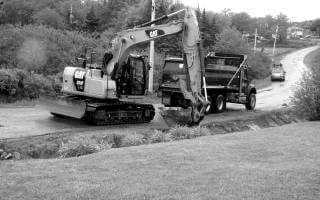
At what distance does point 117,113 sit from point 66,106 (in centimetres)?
188

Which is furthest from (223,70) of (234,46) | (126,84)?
(234,46)

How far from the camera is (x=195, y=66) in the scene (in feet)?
62.4

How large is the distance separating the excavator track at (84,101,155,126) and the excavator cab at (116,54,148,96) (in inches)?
21.0

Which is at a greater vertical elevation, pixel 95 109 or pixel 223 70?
pixel 223 70

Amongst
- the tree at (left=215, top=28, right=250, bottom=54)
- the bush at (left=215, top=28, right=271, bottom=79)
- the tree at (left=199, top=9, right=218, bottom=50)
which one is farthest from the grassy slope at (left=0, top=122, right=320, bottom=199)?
the tree at (left=199, top=9, right=218, bottom=50)

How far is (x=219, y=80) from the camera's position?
2520 centimetres

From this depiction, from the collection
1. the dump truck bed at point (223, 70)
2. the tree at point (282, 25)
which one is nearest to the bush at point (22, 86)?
the dump truck bed at point (223, 70)

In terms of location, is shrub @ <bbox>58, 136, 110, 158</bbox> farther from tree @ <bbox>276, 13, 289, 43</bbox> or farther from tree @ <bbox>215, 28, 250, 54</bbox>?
tree @ <bbox>276, 13, 289, 43</bbox>

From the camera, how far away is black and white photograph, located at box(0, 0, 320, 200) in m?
8.43

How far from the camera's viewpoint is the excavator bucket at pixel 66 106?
17250 mm

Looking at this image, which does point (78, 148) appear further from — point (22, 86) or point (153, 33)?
point (22, 86)

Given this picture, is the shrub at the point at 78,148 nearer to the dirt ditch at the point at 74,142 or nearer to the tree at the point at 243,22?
the dirt ditch at the point at 74,142

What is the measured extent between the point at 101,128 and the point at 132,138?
2647mm

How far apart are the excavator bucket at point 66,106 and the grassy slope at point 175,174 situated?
5371mm
